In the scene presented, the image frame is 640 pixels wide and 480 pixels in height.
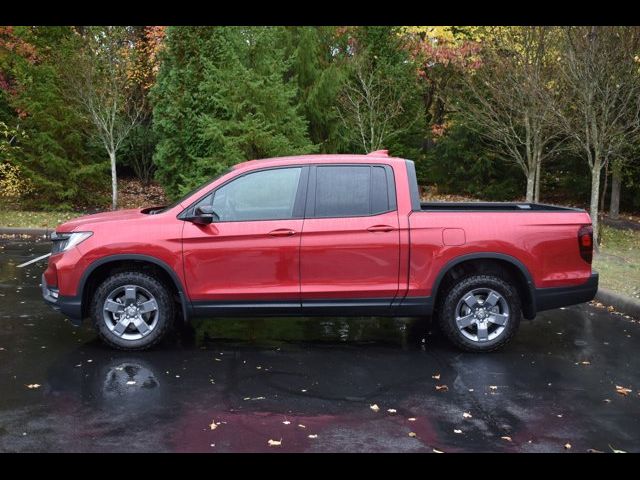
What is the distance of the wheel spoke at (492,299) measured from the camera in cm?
654

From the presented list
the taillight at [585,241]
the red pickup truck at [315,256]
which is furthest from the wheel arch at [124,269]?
the taillight at [585,241]

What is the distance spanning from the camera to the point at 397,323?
7734mm

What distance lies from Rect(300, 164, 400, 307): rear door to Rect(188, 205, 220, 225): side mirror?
0.89 m

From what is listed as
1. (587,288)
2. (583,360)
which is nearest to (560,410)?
(583,360)

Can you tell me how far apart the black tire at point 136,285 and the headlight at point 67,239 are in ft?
1.53

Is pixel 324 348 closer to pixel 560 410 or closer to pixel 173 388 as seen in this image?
pixel 173 388

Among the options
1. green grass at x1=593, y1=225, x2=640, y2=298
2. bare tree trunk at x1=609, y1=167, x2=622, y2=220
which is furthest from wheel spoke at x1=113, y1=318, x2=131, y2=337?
bare tree trunk at x1=609, y1=167, x2=622, y2=220

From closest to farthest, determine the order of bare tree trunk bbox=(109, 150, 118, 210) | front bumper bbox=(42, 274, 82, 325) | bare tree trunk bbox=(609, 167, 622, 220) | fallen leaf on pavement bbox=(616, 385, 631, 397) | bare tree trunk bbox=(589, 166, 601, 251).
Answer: fallen leaf on pavement bbox=(616, 385, 631, 397) → front bumper bbox=(42, 274, 82, 325) → bare tree trunk bbox=(589, 166, 601, 251) → bare tree trunk bbox=(609, 167, 622, 220) → bare tree trunk bbox=(109, 150, 118, 210)

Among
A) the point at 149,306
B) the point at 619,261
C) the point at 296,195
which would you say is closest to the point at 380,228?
the point at 296,195

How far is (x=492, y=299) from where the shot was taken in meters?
6.54

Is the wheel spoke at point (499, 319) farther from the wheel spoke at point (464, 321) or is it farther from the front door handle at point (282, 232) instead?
the front door handle at point (282, 232)

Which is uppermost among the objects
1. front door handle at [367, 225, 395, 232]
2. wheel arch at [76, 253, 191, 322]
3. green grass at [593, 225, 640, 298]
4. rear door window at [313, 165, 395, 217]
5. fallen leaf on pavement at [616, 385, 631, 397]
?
rear door window at [313, 165, 395, 217]

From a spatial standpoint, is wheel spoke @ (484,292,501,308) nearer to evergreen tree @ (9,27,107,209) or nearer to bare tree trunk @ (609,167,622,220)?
bare tree trunk @ (609,167,622,220)

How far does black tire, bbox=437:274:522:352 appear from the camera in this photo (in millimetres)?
6520
